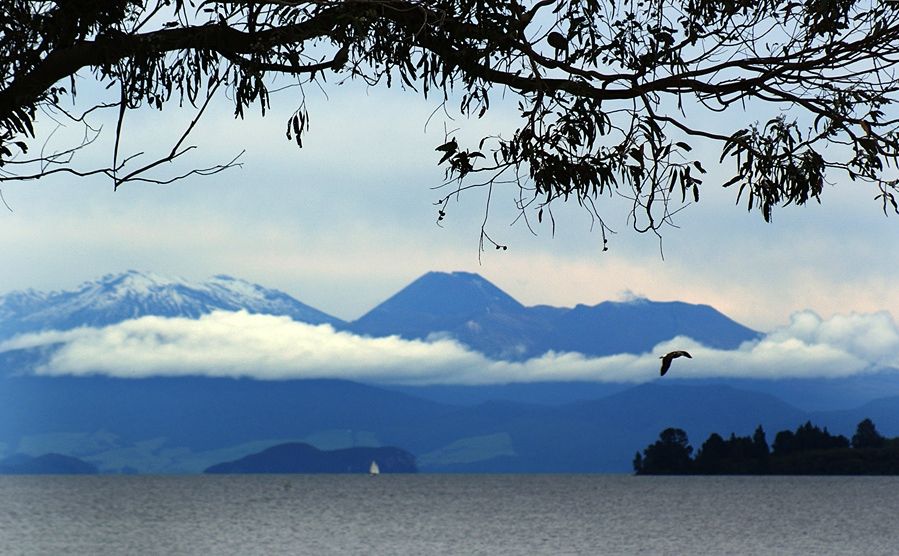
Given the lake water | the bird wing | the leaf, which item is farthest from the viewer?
the lake water

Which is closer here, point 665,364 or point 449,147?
point 665,364

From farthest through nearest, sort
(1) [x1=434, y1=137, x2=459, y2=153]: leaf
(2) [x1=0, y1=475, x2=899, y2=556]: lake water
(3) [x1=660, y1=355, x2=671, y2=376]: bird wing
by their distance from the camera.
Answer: (2) [x1=0, y1=475, x2=899, y2=556]: lake water → (1) [x1=434, y1=137, x2=459, y2=153]: leaf → (3) [x1=660, y1=355, x2=671, y2=376]: bird wing

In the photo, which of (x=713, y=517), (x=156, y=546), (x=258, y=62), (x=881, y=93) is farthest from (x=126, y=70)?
(x=713, y=517)

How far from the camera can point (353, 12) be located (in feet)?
31.1

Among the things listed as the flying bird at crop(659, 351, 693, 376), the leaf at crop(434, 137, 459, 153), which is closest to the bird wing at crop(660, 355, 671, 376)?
the flying bird at crop(659, 351, 693, 376)

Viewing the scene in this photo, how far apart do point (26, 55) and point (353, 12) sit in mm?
2871

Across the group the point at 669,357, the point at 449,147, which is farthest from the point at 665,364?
the point at 449,147

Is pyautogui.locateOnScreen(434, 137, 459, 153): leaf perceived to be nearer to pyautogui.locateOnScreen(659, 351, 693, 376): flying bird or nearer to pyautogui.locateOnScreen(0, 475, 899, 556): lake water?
pyautogui.locateOnScreen(659, 351, 693, 376): flying bird

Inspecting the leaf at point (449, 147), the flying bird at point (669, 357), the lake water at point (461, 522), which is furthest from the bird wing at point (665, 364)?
the lake water at point (461, 522)

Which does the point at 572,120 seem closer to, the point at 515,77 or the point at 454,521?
the point at 515,77

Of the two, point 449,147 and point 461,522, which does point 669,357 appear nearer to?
point 449,147

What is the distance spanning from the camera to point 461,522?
101625mm

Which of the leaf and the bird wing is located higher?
the leaf

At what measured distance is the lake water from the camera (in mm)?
77562
